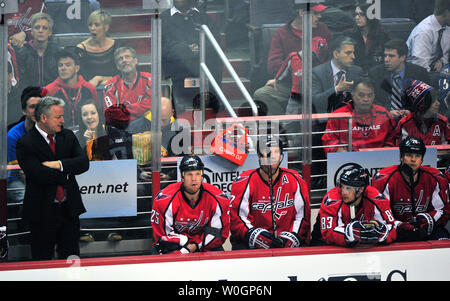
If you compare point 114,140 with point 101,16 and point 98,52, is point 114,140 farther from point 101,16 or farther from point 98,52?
point 101,16

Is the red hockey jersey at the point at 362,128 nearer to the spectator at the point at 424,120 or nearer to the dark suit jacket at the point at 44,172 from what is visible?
the spectator at the point at 424,120

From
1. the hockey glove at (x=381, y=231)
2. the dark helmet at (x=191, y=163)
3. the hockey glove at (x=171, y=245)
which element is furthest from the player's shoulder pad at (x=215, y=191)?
the hockey glove at (x=381, y=231)

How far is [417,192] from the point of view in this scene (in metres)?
5.43

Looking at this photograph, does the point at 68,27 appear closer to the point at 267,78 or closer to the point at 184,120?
the point at 184,120

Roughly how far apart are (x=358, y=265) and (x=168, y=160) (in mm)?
1455

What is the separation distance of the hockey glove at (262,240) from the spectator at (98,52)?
56.0 inches

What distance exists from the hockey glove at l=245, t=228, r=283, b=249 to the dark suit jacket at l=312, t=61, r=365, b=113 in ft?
3.18

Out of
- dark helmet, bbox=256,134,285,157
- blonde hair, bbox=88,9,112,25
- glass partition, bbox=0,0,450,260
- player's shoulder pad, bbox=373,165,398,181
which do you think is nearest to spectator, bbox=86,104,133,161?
glass partition, bbox=0,0,450,260

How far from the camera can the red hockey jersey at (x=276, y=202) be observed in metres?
5.18

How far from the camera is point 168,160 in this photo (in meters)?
5.24

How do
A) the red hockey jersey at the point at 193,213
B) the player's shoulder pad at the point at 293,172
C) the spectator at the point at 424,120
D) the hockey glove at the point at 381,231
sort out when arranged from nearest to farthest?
the hockey glove at the point at 381,231 < the red hockey jersey at the point at 193,213 < the player's shoulder pad at the point at 293,172 < the spectator at the point at 424,120

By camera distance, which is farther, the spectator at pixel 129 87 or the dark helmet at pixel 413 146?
the dark helmet at pixel 413 146

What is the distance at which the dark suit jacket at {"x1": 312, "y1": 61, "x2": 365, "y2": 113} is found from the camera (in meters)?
5.34
